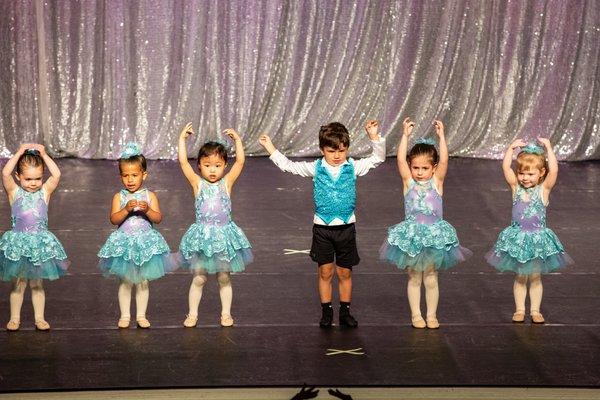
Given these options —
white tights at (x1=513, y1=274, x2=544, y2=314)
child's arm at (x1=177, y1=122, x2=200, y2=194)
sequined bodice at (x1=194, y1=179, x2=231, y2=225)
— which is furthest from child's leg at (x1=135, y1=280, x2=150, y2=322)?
white tights at (x1=513, y1=274, x2=544, y2=314)

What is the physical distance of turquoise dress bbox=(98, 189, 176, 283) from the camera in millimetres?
5840

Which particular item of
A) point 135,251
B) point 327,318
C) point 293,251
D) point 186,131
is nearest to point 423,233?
point 327,318

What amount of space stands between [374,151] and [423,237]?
0.49 m

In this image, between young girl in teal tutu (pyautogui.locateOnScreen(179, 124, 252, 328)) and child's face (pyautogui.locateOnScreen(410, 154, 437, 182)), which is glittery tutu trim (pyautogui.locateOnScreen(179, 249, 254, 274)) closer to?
young girl in teal tutu (pyautogui.locateOnScreen(179, 124, 252, 328))

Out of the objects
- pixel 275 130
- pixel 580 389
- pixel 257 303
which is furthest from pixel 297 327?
pixel 275 130

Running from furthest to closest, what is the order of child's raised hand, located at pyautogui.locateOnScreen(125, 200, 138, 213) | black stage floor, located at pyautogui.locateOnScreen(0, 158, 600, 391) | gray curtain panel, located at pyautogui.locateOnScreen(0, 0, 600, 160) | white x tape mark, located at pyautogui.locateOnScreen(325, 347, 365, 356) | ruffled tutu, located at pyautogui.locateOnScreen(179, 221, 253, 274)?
gray curtain panel, located at pyautogui.locateOnScreen(0, 0, 600, 160) → ruffled tutu, located at pyautogui.locateOnScreen(179, 221, 253, 274) → child's raised hand, located at pyautogui.locateOnScreen(125, 200, 138, 213) → white x tape mark, located at pyautogui.locateOnScreen(325, 347, 365, 356) → black stage floor, located at pyautogui.locateOnScreen(0, 158, 600, 391)

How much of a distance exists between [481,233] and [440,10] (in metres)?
3.85

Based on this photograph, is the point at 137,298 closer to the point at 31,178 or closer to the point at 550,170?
the point at 31,178

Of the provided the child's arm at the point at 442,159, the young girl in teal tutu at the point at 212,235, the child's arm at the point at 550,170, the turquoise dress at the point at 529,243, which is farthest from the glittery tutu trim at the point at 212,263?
the child's arm at the point at 550,170

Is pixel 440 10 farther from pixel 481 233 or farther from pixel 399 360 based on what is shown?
pixel 399 360

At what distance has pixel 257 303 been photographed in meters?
6.42

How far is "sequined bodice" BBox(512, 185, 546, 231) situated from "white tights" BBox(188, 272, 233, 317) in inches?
59.2

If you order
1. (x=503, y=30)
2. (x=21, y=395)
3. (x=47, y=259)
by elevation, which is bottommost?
(x=21, y=395)

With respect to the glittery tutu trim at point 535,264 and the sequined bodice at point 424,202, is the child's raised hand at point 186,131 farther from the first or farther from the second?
the glittery tutu trim at point 535,264
